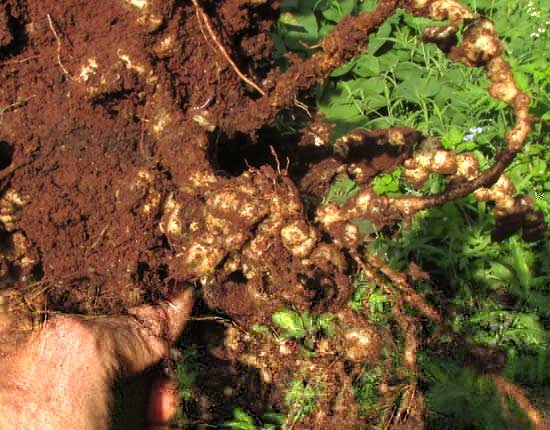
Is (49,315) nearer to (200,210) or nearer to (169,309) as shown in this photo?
(169,309)

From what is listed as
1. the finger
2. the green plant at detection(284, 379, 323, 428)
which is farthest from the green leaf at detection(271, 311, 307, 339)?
the finger

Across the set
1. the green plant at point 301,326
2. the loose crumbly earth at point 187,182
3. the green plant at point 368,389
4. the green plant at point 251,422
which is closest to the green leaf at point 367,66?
the loose crumbly earth at point 187,182

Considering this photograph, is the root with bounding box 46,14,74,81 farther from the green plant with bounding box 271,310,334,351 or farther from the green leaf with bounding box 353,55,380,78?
the green leaf with bounding box 353,55,380,78

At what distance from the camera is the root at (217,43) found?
63.1 inches

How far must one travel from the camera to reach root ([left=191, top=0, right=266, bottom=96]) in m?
1.60

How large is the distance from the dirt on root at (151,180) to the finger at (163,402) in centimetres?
25

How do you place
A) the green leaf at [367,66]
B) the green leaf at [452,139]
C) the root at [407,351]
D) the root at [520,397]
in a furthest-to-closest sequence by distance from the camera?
the green leaf at [367,66], the green leaf at [452,139], the root at [407,351], the root at [520,397]

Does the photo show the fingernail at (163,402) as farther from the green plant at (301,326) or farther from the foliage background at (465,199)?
the foliage background at (465,199)

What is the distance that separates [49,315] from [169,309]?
1.01ft

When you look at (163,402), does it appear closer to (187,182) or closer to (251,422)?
(251,422)

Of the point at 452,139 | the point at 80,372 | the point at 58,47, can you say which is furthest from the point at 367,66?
the point at 80,372

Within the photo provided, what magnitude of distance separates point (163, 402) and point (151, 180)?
2.08 ft

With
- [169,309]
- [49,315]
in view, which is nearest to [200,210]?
[169,309]

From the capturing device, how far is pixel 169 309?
71.9 inches
